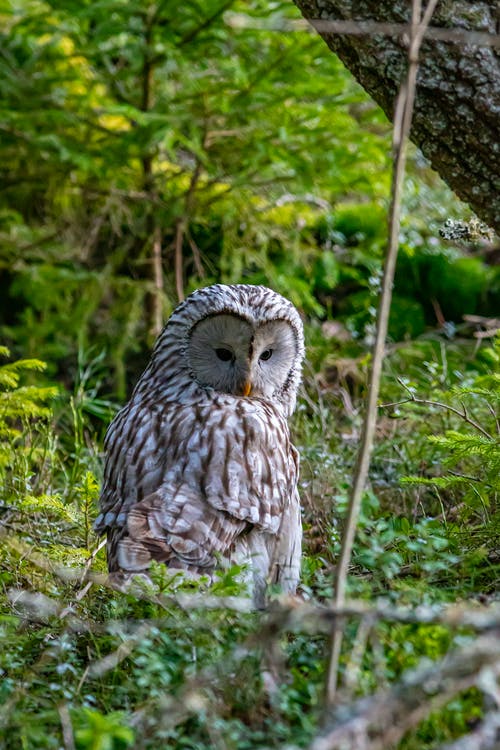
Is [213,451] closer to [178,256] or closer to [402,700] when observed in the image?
[402,700]

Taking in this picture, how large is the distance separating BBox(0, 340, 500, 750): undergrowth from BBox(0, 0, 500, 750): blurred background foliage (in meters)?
0.01

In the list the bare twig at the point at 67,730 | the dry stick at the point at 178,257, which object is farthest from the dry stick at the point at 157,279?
the bare twig at the point at 67,730

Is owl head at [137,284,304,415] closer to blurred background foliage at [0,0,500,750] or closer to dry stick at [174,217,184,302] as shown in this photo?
blurred background foliage at [0,0,500,750]

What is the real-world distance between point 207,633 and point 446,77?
79.2 inches

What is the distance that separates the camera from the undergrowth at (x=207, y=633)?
7.04ft

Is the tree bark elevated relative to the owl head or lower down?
elevated

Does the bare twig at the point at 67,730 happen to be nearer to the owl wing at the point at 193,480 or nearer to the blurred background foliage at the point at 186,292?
the blurred background foliage at the point at 186,292

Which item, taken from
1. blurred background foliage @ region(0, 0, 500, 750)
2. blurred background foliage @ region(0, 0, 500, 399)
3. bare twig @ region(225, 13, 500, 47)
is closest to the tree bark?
bare twig @ region(225, 13, 500, 47)

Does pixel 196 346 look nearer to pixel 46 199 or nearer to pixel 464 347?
pixel 464 347

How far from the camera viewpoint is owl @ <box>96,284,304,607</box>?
3.18 m

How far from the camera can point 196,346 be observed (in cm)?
386

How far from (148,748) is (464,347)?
5.32m

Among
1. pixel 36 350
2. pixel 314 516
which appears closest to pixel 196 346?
pixel 314 516

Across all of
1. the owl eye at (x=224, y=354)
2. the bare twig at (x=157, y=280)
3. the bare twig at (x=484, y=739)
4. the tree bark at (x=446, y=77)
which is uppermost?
the tree bark at (x=446, y=77)
